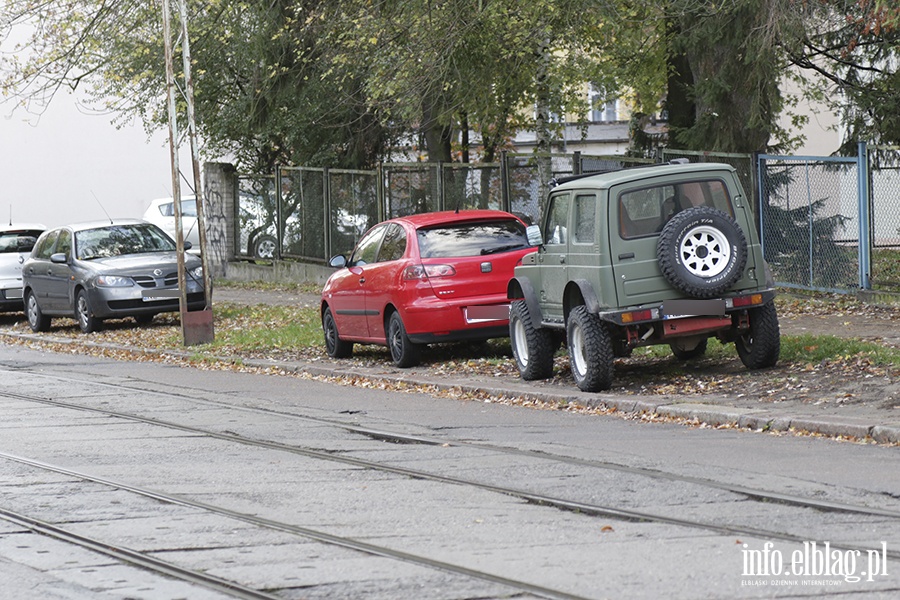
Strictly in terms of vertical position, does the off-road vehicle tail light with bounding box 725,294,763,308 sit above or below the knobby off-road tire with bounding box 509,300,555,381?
above

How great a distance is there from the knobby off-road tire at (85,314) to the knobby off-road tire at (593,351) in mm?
12150

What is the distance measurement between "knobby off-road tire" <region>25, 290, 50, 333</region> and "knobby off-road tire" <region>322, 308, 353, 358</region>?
865 cm

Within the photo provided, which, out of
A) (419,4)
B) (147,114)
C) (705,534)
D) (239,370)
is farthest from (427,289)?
(147,114)

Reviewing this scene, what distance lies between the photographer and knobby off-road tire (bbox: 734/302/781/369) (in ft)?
41.6

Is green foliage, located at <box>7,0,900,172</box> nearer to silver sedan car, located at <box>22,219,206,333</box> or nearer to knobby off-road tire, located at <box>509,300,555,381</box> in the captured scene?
silver sedan car, located at <box>22,219,206,333</box>

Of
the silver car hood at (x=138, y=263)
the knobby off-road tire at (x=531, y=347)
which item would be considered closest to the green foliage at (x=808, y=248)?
the knobby off-road tire at (x=531, y=347)

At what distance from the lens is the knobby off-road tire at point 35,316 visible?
80.6ft

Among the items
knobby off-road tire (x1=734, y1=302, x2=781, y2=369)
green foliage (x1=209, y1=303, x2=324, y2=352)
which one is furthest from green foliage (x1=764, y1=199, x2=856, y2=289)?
green foliage (x1=209, y1=303, x2=324, y2=352)

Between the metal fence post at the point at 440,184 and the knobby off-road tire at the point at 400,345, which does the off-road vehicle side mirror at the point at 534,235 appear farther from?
the metal fence post at the point at 440,184

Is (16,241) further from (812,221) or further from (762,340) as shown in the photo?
(762,340)

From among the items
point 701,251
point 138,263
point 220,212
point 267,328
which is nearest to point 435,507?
point 701,251

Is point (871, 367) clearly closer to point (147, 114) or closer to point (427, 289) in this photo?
point (427, 289)

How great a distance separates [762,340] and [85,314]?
44.0 feet

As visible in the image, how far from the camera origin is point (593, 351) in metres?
12.4
